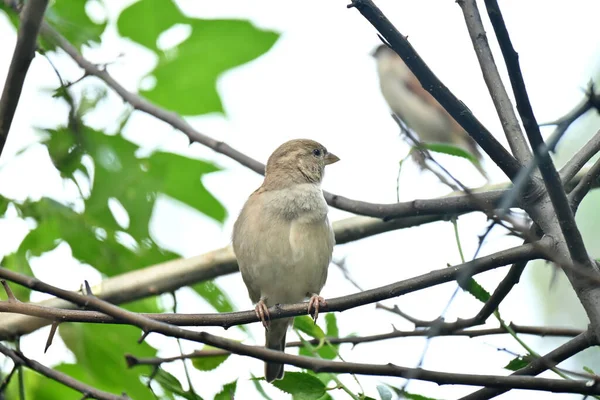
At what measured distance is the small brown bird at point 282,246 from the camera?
527 cm

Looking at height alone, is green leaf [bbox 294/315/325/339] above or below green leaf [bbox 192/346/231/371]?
above

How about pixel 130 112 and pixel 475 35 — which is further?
pixel 130 112

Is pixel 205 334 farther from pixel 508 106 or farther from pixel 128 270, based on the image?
pixel 128 270

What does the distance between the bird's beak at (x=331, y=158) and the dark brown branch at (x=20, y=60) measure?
3919mm

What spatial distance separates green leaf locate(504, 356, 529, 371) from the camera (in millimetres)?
3146

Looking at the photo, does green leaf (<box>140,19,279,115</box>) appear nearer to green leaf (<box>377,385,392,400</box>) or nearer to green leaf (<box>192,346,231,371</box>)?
green leaf (<box>192,346,231,371</box>)

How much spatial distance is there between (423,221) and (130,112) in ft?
5.82

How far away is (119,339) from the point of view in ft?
12.6

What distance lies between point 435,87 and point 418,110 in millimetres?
6656

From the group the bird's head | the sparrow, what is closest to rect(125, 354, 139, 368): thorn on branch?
the bird's head

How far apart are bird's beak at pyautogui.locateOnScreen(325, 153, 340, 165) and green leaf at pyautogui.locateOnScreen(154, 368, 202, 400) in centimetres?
353

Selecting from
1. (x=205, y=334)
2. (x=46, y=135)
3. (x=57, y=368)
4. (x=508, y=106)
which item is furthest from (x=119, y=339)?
(x=508, y=106)

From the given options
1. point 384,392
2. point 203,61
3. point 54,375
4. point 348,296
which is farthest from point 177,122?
point 384,392

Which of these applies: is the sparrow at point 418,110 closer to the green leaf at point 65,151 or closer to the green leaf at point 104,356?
the green leaf at point 65,151
